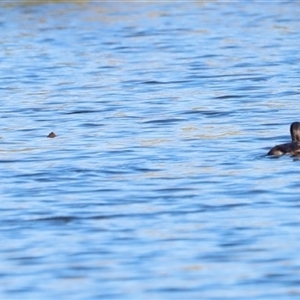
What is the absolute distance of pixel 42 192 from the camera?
11469mm

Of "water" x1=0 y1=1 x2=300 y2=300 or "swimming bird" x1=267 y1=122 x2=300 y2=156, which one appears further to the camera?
"swimming bird" x1=267 y1=122 x2=300 y2=156

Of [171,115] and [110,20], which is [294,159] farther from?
[110,20]

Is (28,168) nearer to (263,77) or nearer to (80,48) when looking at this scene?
(263,77)

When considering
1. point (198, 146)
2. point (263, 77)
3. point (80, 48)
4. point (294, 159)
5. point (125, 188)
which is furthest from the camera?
point (80, 48)

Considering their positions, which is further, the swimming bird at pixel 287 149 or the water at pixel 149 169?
the swimming bird at pixel 287 149

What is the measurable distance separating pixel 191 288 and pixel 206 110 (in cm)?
823

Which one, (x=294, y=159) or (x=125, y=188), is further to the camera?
(x=294, y=159)

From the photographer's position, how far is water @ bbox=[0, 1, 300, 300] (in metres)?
8.77

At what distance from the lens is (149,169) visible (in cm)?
1238

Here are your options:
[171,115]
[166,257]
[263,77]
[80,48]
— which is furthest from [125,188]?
[80,48]

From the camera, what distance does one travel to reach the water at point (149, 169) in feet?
28.8

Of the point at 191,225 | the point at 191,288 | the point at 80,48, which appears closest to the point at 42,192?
the point at 191,225

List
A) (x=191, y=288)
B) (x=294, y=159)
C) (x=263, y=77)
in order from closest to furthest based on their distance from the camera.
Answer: (x=191, y=288), (x=294, y=159), (x=263, y=77)

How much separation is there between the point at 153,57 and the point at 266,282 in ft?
49.1
